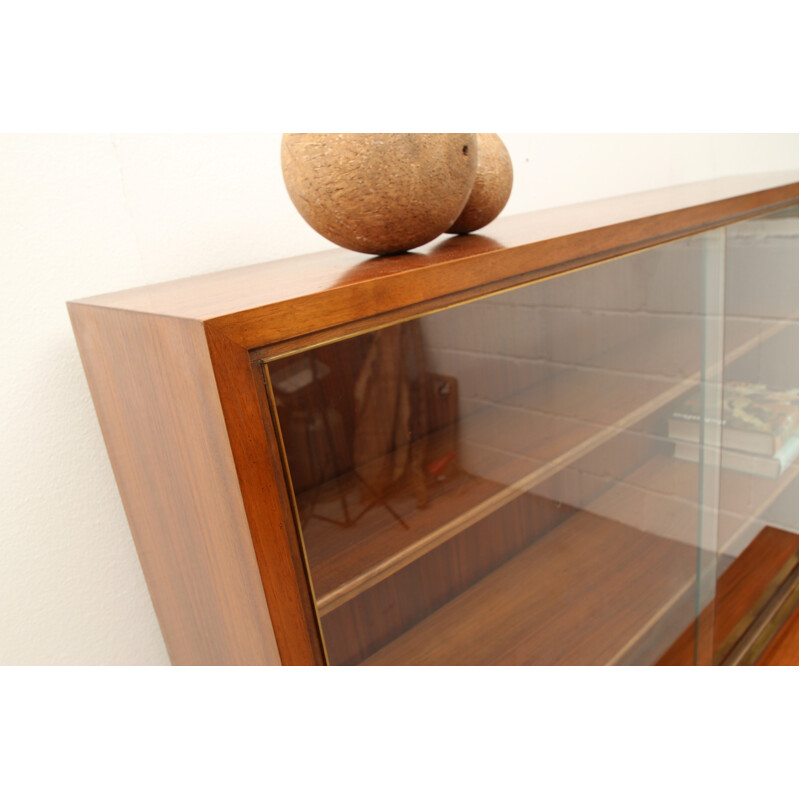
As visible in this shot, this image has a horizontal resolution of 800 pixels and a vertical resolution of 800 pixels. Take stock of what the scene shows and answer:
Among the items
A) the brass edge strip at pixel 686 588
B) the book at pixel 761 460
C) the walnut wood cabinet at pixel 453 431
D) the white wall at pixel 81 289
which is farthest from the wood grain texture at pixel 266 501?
the book at pixel 761 460

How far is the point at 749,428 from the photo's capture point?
136 centimetres

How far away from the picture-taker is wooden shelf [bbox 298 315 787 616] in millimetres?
701

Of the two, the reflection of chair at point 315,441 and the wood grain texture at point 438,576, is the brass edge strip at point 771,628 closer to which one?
the wood grain texture at point 438,576

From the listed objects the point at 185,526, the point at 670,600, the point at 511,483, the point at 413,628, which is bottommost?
the point at 670,600

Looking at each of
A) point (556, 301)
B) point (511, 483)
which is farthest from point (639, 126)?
point (511, 483)

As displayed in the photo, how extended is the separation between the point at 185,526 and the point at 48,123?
47 centimetres

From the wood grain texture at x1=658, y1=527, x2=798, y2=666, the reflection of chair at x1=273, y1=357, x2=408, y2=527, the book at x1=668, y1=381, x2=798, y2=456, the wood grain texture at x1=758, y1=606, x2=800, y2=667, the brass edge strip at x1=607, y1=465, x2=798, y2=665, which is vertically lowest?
the wood grain texture at x1=758, y1=606, x2=800, y2=667

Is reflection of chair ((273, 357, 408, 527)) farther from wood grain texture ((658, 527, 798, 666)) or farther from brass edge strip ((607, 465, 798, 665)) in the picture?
wood grain texture ((658, 527, 798, 666))

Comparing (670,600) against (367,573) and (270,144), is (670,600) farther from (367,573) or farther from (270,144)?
(270,144)

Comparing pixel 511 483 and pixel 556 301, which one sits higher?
pixel 556 301

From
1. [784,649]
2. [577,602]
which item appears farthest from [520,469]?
[784,649]

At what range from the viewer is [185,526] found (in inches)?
26.7

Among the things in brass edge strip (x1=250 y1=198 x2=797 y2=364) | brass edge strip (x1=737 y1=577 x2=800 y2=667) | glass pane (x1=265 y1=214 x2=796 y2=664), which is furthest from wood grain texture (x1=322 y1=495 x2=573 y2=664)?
brass edge strip (x1=737 y1=577 x2=800 y2=667)

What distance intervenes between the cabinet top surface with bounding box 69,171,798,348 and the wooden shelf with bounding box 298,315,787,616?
0.19 metres
